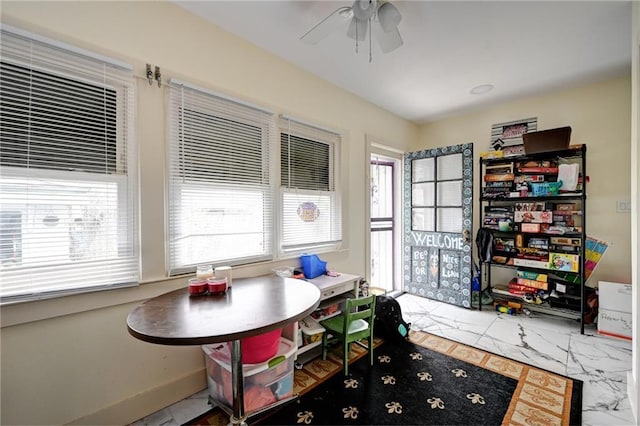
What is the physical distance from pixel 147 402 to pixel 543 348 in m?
3.30

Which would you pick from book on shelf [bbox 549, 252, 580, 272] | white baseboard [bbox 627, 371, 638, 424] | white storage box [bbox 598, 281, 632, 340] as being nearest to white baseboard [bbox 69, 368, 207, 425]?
white baseboard [bbox 627, 371, 638, 424]

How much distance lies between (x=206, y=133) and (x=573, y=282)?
4056mm

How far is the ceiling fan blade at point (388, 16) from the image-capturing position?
160 centimetres

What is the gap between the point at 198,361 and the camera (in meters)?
1.96

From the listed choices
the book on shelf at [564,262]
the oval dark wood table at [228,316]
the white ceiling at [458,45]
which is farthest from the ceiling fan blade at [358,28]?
the book on shelf at [564,262]

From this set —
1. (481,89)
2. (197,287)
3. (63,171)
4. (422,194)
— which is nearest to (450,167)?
(422,194)

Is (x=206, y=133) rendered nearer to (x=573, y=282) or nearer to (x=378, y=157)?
(x=378, y=157)

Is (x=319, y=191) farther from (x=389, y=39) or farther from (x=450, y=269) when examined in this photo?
(x=450, y=269)

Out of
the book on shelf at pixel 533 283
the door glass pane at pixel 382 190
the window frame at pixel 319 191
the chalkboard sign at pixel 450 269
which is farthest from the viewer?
the door glass pane at pixel 382 190

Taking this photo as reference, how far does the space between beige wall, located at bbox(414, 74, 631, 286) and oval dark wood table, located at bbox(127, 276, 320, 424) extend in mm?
3528

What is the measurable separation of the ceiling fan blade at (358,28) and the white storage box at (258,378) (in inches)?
85.1

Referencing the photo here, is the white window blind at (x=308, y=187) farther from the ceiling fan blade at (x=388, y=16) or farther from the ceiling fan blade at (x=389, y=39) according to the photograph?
the ceiling fan blade at (x=388, y=16)

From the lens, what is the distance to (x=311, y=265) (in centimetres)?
253

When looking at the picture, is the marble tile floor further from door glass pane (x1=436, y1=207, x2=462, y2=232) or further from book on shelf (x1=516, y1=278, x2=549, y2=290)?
door glass pane (x1=436, y1=207, x2=462, y2=232)
